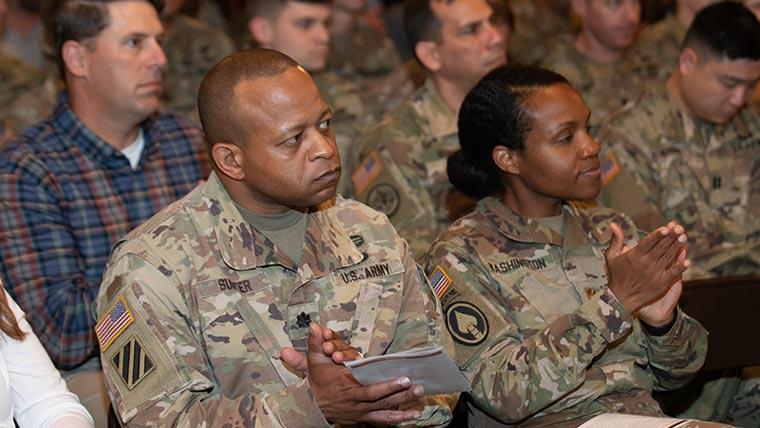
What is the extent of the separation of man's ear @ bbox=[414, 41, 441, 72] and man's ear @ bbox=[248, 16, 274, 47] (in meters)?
0.74

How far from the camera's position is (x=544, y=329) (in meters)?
2.22

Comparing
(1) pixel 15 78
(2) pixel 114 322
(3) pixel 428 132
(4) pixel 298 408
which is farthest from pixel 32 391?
(1) pixel 15 78

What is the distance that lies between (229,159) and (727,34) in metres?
1.99

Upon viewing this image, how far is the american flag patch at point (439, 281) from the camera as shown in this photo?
2.28m

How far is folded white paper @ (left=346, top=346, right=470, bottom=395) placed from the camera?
1.72 m

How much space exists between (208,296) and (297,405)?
30cm

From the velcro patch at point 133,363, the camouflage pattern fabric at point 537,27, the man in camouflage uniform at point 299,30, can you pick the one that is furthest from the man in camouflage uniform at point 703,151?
the camouflage pattern fabric at point 537,27

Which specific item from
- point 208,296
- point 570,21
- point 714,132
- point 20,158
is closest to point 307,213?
point 208,296

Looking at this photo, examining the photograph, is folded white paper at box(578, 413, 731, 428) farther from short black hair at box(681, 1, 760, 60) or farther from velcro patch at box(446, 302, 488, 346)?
short black hair at box(681, 1, 760, 60)

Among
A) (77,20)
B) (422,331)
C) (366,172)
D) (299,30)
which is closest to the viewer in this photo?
(422,331)

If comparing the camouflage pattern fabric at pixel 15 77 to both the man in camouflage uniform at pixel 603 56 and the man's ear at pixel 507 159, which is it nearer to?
the man in camouflage uniform at pixel 603 56

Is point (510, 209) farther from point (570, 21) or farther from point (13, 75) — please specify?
point (570, 21)

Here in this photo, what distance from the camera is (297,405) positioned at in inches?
73.0

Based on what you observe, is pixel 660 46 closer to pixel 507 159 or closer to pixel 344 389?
pixel 507 159
